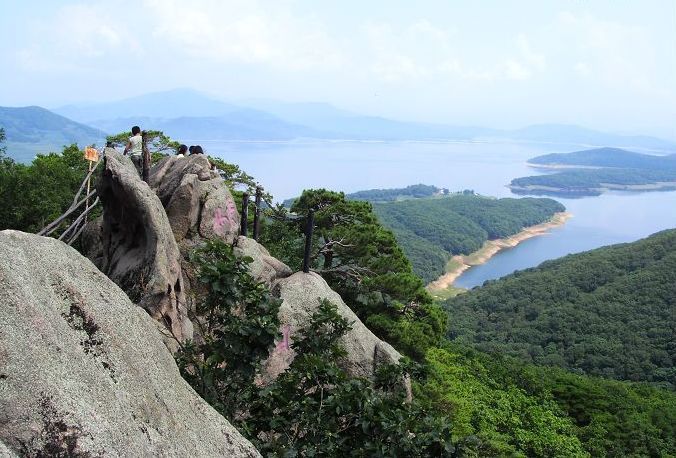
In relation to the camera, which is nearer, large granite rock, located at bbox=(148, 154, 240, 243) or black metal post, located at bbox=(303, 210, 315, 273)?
large granite rock, located at bbox=(148, 154, 240, 243)

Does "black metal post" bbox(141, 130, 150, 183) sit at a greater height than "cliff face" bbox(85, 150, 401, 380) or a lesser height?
greater

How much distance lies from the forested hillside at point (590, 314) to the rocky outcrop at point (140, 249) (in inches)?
1400

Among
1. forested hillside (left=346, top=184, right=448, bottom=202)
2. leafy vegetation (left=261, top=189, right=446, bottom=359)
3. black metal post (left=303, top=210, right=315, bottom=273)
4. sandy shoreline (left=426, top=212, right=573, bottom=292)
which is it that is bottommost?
sandy shoreline (left=426, top=212, right=573, bottom=292)

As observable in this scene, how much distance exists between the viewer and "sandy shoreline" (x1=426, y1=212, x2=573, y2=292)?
8426 centimetres

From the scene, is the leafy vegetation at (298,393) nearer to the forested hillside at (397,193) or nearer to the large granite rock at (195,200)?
the large granite rock at (195,200)

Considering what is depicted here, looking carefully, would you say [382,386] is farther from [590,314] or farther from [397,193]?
[397,193]

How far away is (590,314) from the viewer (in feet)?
175

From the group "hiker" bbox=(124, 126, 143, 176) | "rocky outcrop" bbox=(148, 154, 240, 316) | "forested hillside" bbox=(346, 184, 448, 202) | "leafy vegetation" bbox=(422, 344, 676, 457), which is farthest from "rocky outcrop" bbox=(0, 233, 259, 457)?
"forested hillside" bbox=(346, 184, 448, 202)

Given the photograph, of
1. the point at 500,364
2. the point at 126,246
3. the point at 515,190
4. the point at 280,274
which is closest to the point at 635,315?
the point at 500,364

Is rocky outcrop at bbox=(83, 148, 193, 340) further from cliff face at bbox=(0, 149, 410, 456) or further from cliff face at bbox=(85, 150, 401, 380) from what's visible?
cliff face at bbox=(0, 149, 410, 456)

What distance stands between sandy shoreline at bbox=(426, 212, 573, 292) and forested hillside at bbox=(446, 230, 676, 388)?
47.1ft

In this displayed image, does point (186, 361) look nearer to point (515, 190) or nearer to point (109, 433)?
point (109, 433)

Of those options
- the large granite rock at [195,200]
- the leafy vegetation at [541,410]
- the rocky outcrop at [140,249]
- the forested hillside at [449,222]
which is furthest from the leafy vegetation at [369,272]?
the forested hillside at [449,222]

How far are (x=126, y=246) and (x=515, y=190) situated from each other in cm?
18795
